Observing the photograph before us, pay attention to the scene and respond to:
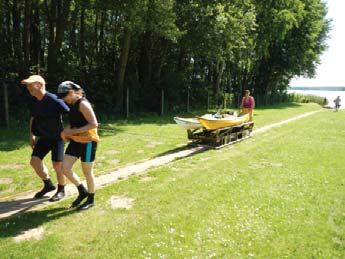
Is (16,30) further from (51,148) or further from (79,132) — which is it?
(79,132)

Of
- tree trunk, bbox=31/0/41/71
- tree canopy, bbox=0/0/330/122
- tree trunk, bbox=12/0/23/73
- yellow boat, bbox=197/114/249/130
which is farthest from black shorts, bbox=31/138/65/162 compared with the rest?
tree trunk, bbox=31/0/41/71

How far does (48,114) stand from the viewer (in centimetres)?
634

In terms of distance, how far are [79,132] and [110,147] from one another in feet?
19.3

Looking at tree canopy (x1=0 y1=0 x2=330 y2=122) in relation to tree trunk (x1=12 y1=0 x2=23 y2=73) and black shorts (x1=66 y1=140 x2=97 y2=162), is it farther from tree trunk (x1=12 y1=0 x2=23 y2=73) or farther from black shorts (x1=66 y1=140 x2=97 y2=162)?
black shorts (x1=66 y1=140 x2=97 y2=162)

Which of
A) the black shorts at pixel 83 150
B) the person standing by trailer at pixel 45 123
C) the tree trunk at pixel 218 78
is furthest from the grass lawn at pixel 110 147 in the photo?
the tree trunk at pixel 218 78

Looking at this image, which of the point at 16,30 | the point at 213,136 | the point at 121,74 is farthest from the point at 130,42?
the point at 213,136

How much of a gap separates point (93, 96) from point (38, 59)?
4.12 metres

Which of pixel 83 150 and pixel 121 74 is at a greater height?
pixel 121 74

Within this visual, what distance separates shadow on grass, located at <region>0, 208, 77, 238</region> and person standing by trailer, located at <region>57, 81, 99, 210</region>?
1.06ft

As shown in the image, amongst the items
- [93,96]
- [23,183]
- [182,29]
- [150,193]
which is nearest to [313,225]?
[150,193]

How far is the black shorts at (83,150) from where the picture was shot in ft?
19.8

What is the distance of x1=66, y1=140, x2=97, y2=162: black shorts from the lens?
238 inches

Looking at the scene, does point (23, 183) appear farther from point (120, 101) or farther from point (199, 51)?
point (199, 51)

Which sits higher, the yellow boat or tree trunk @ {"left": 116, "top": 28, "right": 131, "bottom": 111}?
tree trunk @ {"left": 116, "top": 28, "right": 131, "bottom": 111}
